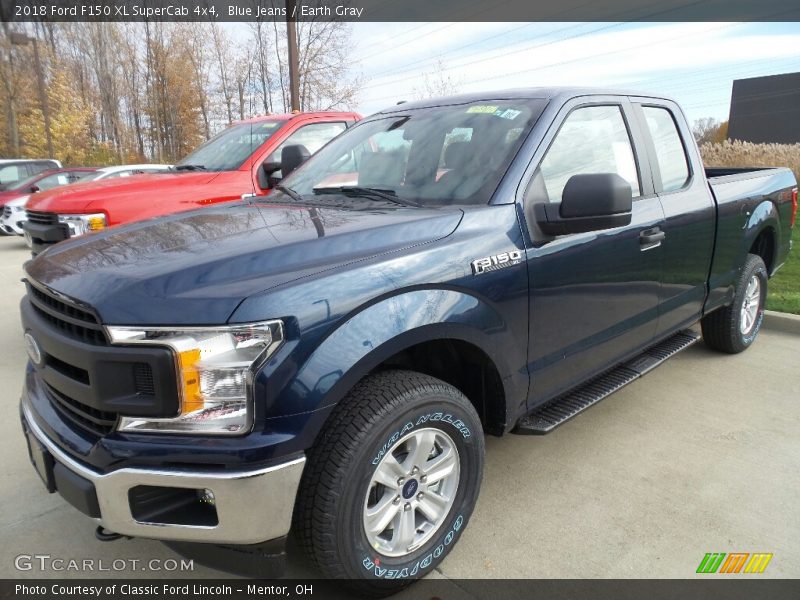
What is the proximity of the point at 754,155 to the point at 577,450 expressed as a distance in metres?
13.7

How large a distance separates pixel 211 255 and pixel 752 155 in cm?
1545

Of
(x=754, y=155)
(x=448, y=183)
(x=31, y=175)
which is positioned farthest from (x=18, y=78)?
(x=448, y=183)

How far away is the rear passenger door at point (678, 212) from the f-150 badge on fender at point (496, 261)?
1316 millimetres

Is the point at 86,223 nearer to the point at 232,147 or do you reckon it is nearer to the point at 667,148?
the point at 232,147

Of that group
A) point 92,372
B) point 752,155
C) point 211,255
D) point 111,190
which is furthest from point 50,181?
point 752,155

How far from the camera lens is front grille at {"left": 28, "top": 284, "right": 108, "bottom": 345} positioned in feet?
5.92

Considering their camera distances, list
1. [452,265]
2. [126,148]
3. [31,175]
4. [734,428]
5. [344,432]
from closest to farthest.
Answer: [344,432] < [452,265] < [734,428] < [31,175] < [126,148]

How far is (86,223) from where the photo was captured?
15.3 ft

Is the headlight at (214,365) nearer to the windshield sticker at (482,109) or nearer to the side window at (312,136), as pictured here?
the windshield sticker at (482,109)

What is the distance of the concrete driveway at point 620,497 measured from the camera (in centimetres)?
237

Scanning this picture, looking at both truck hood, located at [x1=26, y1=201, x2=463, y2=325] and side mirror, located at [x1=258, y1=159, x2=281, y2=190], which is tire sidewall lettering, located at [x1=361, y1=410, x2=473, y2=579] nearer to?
truck hood, located at [x1=26, y1=201, x2=463, y2=325]

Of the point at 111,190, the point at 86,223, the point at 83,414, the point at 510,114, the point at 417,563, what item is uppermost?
the point at 510,114

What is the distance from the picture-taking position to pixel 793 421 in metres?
3.54

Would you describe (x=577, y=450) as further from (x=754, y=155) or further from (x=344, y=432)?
(x=754, y=155)
